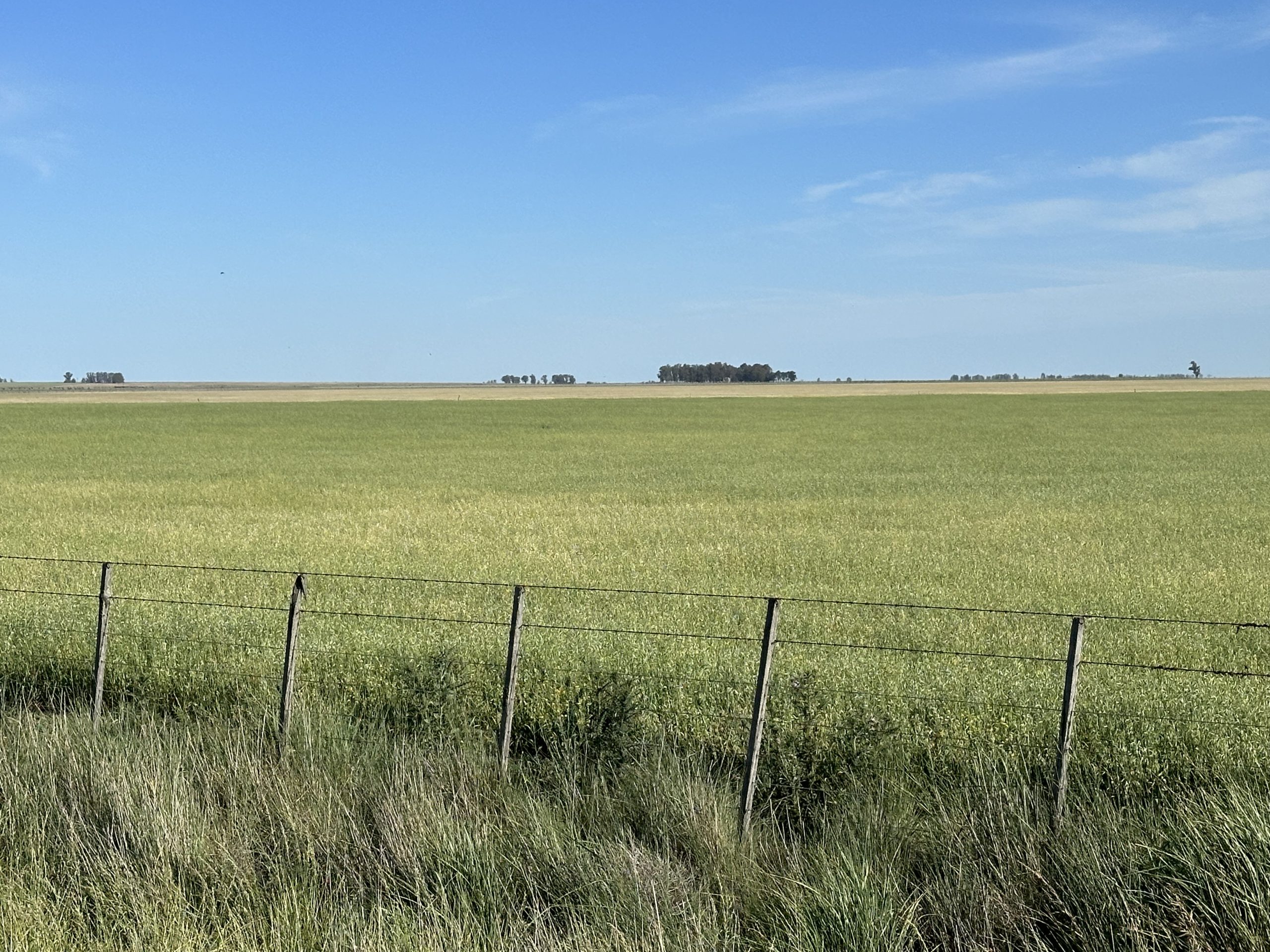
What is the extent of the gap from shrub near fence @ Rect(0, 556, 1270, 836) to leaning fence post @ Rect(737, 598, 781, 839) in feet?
0.09

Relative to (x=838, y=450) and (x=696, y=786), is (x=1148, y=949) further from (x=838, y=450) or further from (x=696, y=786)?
(x=838, y=450)

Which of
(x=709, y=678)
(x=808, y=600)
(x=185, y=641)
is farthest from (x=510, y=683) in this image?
(x=185, y=641)

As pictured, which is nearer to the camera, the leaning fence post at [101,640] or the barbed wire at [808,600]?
the barbed wire at [808,600]

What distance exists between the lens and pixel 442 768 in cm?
841

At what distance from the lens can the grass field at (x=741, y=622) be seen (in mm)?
8000

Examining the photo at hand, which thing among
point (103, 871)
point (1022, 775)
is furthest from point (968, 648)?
point (103, 871)

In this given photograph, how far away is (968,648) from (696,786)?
21.8 ft

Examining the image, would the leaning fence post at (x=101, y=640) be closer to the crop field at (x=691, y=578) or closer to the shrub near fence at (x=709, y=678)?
the shrub near fence at (x=709, y=678)

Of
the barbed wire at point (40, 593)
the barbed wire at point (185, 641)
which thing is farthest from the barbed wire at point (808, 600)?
the barbed wire at point (185, 641)

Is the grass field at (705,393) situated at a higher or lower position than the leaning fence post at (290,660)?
higher

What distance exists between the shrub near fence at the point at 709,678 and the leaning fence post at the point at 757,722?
29 millimetres

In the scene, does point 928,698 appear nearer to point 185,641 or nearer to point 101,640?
point 101,640

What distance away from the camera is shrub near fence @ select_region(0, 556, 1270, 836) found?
890 centimetres

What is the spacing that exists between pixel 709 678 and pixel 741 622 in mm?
3977
